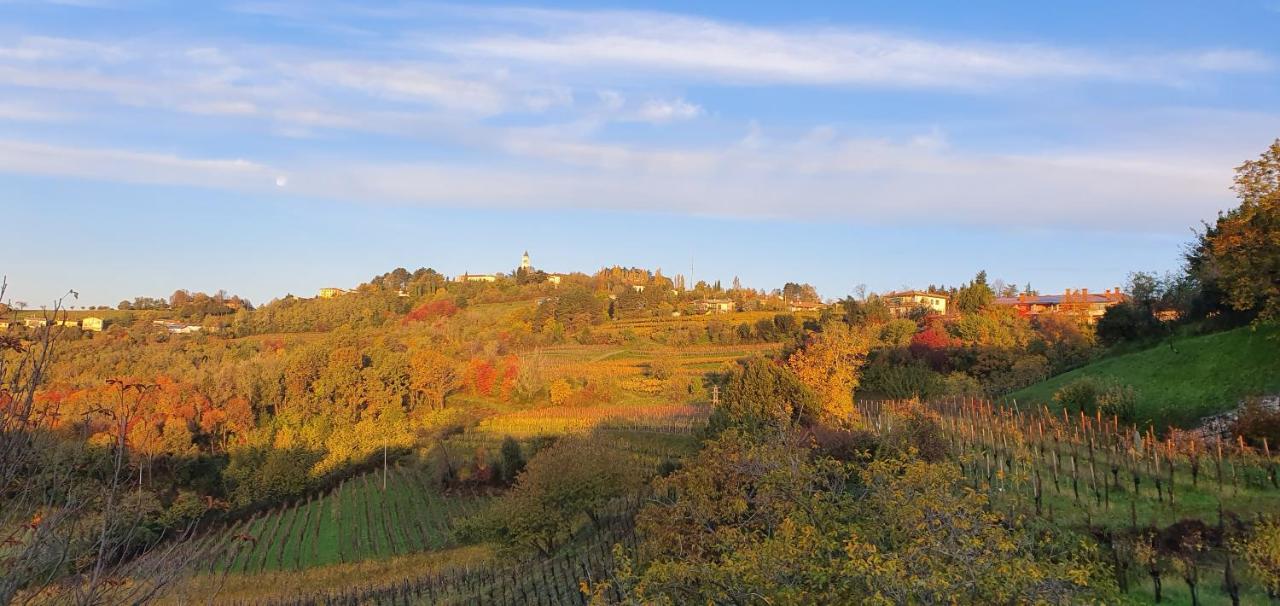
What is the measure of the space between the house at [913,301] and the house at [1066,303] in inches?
321

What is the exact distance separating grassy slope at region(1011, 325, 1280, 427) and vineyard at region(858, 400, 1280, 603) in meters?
2.09

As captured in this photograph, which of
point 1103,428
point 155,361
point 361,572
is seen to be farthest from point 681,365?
point 155,361

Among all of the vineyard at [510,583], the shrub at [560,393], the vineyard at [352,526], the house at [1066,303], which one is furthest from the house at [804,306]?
the vineyard at [510,583]

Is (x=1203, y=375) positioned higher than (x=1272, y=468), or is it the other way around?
(x=1203, y=375)

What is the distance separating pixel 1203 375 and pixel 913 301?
7353 centimetres

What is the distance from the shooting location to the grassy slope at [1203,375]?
24.2m

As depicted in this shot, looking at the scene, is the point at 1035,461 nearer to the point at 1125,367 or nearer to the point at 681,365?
the point at 1125,367

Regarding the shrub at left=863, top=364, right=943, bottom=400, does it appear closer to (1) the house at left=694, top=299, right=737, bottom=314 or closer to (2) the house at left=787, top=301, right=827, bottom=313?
(2) the house at left=787, top=301, right=827, bottom=313

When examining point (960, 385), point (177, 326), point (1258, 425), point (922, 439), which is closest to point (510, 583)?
point (922, 439)

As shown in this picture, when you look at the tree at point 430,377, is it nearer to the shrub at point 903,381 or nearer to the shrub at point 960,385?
the shrub at point 903,381

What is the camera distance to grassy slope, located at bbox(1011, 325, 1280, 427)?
24.2m

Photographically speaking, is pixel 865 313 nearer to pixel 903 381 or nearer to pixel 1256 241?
pixel 903 381

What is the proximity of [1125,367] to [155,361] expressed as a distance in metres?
82.4

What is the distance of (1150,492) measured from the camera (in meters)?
18.2
